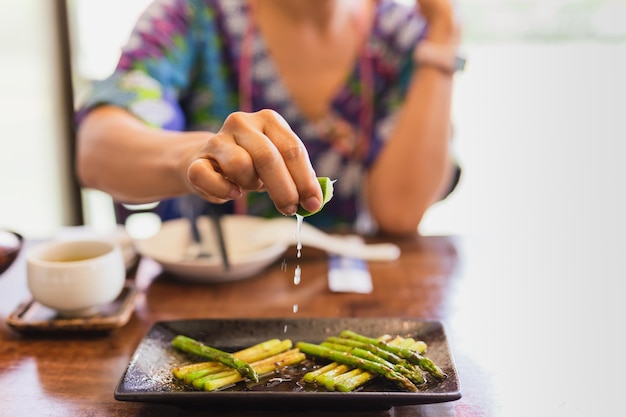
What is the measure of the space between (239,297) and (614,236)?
1231mm

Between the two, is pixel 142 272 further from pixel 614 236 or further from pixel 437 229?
pixel 437 229

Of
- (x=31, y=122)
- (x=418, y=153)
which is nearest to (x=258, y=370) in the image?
(x=418, y=153)

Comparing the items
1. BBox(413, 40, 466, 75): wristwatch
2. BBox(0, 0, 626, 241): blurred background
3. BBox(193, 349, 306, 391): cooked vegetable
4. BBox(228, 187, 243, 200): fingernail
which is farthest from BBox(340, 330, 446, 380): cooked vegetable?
BBox(0, 0, 626, 241): blurred background

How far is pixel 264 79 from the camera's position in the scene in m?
2.08

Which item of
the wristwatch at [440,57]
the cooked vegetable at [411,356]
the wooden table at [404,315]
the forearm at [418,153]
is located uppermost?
the wristwatch at [440,57]

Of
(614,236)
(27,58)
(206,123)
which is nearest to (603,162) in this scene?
(614,236)

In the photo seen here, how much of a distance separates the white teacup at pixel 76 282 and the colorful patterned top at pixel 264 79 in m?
0.66

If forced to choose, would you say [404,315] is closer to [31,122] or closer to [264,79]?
[264,79]

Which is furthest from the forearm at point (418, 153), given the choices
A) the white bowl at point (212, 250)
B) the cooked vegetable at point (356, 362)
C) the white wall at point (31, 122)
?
the white wall at point (31, 122)

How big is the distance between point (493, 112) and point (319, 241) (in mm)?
3475

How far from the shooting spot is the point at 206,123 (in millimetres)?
2137

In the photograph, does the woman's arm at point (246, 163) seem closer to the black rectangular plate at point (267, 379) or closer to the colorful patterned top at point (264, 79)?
the black rectangular plate at point (267, 379)

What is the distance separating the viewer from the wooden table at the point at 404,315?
1.04 metres

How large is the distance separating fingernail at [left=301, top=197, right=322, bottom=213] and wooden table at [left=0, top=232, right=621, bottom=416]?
1.07 feet
